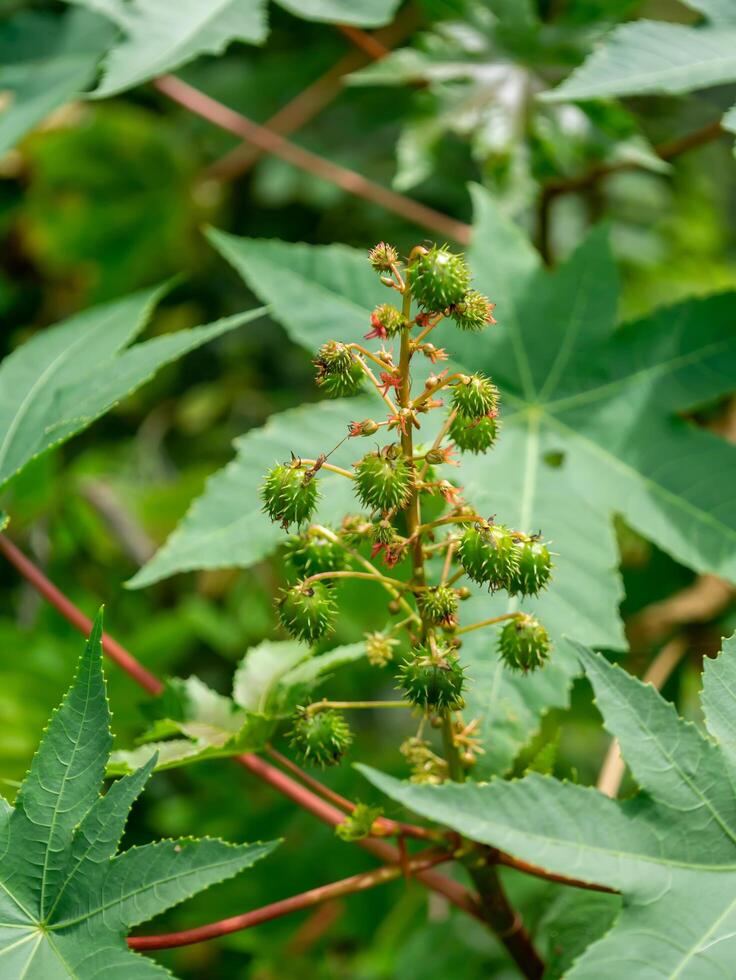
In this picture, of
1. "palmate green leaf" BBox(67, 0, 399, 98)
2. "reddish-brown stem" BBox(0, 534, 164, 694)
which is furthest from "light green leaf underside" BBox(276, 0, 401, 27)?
"reddish-brown stem" BBox(0, 534, 164, 694)

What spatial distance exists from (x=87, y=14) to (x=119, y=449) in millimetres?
1334

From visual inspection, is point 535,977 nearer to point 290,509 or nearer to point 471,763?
point 471,763

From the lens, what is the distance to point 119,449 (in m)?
3.12

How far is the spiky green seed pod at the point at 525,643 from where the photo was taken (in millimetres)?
1062

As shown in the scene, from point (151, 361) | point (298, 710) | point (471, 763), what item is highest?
Result: point (151, 361)

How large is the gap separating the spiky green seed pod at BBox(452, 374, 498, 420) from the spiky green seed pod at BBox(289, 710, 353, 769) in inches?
14.3

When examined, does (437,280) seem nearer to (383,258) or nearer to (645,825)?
(383,258)

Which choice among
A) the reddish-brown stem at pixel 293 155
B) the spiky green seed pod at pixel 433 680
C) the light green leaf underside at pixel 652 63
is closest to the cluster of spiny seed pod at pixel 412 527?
the spiky green seed pod at pixel 433 680

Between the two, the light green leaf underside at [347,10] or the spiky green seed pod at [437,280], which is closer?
the spiky green seed pod at [437,280]

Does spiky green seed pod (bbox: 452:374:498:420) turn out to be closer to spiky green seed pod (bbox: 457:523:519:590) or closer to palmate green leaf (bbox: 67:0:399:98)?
spiky green seed pod (bbox: 457:523:519:590)

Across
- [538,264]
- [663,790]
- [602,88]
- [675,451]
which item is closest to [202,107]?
[538,264]

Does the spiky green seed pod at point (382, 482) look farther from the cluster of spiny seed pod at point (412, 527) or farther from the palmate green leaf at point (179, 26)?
the palmate green leaf at point (179, 26)

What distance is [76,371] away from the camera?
1.56 metres

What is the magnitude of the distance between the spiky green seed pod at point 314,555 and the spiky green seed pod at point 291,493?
53 mm
